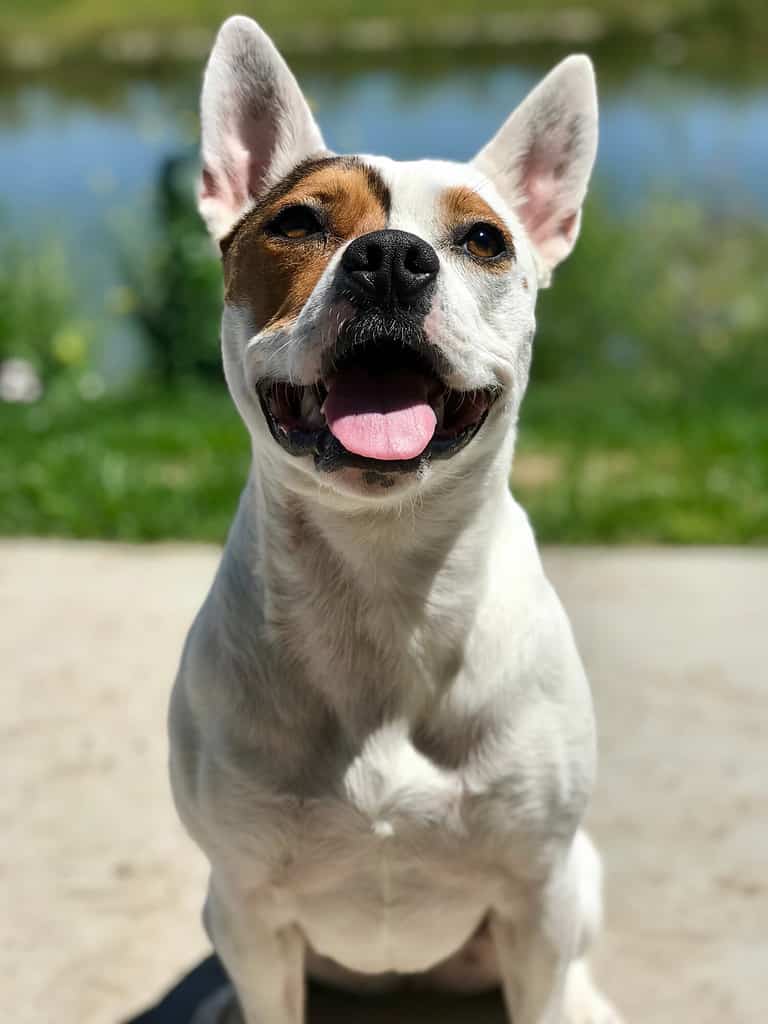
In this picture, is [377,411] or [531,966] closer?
[377,411]

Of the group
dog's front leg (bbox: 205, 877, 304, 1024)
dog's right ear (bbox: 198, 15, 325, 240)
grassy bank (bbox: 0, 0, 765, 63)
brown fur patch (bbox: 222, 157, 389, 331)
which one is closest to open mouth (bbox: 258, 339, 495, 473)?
brown fur patch (bbox: 222, 157, 389, 331)

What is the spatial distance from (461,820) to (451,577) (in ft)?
1.35

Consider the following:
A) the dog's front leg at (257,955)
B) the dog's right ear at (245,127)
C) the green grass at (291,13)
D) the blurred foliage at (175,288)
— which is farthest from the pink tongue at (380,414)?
the green grass at (291,13)

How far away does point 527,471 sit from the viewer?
6.13 m

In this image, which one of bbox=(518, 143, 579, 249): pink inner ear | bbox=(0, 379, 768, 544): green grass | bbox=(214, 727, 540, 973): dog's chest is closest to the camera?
bbox=(214, 727, 540, 973): dog's chest

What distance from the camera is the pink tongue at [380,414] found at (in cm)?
201

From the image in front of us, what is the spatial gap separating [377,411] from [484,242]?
14.6 inches

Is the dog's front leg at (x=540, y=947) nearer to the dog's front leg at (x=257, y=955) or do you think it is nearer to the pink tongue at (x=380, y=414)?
the dog's front leg at (x=257, y=955)

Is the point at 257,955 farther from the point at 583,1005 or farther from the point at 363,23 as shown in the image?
the point at 363,23

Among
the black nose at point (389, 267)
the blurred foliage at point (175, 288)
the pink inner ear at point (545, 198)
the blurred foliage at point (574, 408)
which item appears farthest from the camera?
the blurred foliage at point (175, 288)

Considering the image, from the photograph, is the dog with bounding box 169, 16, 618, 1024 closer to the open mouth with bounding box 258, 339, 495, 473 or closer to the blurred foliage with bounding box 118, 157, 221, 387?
the open mouth with bounding box 258, 339, 495, 473

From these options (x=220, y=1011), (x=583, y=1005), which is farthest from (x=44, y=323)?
(x=583, y=1005)

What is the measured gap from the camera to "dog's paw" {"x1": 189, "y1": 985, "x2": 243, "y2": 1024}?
9.34 feet

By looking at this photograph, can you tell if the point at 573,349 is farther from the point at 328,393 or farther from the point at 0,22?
the point at 0,22
